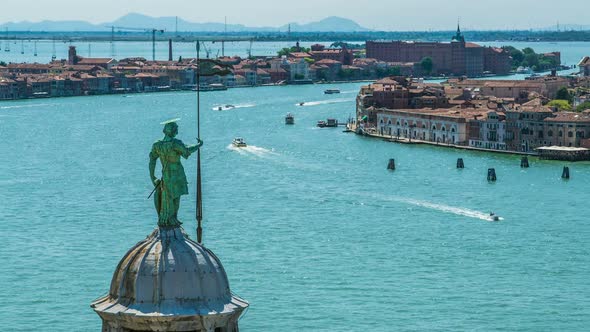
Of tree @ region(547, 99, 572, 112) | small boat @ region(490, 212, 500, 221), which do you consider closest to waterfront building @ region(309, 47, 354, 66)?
tree @ region(547, 99, 572, 112)

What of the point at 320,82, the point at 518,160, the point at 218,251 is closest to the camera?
the point at 218,251

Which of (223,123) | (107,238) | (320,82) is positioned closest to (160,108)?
(223,123)

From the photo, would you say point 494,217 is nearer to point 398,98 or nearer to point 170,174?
point 170,174

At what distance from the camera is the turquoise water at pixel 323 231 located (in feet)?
60.1

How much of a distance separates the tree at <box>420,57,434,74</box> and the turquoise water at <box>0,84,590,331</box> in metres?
52.1

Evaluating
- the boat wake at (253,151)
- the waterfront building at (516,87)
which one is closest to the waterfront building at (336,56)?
the waterfront building at (516,87)

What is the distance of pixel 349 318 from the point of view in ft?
57.9

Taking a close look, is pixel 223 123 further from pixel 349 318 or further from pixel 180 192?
pixel 180 192

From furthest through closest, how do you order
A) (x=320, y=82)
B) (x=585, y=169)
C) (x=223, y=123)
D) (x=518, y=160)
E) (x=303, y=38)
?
(x=303, y=38) → (x=320, y=82) → (x=223, y=123) → (x=518, y=160) → (x=585, y=169)

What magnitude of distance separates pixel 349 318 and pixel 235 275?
2.93 metres

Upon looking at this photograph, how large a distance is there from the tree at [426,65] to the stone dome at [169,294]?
94812 mm

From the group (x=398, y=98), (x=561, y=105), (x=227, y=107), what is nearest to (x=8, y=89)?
(x=227, y=107)

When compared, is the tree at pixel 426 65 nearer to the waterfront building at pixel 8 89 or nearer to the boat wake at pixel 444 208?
the waterfront building at pixel 8 89

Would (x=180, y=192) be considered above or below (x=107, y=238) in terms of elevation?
above
